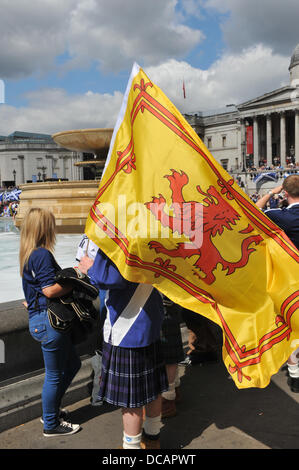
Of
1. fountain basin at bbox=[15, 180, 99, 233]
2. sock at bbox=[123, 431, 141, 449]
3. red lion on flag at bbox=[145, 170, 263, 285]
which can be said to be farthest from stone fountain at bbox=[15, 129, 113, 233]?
sock at bbox=[123, 431, 141, 449]

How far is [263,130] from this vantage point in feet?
252

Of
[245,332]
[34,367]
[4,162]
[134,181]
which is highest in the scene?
[4,162]

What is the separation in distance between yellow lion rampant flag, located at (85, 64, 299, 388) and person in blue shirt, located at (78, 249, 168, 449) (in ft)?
0.48

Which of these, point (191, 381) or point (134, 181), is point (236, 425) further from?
point (134, 181)

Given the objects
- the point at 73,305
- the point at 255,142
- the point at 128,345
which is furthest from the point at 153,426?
the point at 255,142

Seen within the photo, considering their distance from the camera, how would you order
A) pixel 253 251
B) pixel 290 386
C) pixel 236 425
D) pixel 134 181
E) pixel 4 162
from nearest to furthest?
pixel 134 181 < pixel 253 251 < pixel 236 425 < pixel 290 386 < pixel 4 162

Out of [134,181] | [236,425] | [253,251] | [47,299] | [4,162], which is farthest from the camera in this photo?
[4,162]

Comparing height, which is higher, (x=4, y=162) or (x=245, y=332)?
(x=4, y=162)

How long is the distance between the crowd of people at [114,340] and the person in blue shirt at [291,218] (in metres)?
1.18

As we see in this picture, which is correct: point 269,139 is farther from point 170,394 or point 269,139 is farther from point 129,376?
point 129,376

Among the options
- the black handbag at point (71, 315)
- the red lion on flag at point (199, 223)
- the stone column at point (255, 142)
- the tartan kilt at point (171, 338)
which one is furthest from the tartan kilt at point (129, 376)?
the stone column at point (255, 142)

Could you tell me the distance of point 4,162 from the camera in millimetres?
88125

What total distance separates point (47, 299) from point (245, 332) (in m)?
1.36
